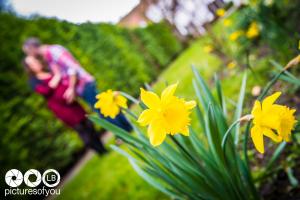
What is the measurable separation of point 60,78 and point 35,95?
1.65 meters

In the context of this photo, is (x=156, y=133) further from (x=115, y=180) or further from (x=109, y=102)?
(x=115, y=180)

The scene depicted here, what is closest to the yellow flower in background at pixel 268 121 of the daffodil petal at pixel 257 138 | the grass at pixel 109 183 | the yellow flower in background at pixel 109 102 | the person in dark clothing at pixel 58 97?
the daffodil petal at pixel 257 138

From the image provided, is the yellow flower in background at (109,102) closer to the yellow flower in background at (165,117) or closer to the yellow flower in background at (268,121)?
the yellow flower in background at (165,117)

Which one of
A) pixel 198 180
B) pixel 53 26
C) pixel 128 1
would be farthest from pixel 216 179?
pixel 53 26

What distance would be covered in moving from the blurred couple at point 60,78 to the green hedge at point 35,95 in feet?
1.34

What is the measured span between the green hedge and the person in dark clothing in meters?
0.64

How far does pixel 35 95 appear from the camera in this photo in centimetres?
497

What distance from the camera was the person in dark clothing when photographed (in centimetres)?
358

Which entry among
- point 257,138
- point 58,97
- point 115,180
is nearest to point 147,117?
point 257,138

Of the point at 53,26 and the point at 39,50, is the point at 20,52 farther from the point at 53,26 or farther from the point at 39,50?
the point at 39,50

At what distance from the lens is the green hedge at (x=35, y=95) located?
14.1 ft

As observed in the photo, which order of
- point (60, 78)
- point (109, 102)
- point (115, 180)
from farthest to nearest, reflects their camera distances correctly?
point (60, 78), point (115, 180), point (109, 102)

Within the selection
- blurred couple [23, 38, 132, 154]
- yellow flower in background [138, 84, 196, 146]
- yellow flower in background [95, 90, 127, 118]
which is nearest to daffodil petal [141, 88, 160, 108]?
yellow flower in background [138, 84, 196, 146]

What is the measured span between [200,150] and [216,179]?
16cm
